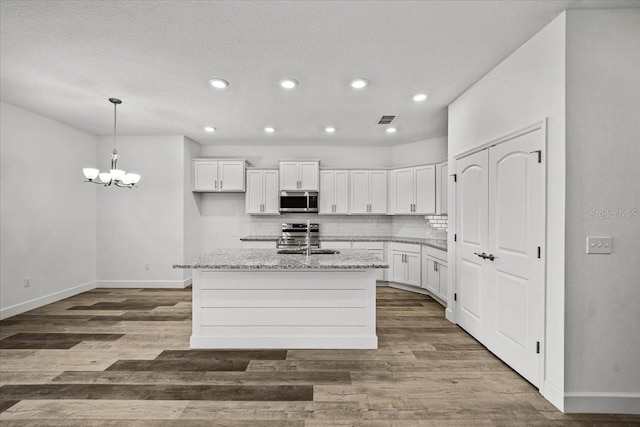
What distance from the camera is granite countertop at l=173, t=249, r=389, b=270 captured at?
2.88m

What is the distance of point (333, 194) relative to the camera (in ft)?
20.1

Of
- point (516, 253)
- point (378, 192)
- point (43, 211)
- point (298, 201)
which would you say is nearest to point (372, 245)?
point (378, 192)

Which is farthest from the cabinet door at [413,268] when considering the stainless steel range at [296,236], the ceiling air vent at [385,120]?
the ceiling air vent at [385,120]

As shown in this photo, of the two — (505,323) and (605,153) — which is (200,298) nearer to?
(505,323)

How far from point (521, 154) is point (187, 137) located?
17.6 feet

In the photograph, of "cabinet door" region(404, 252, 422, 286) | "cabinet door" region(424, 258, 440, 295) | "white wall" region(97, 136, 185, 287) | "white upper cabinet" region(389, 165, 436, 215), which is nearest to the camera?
"cabinet door" region(424, 258, 440, 295)

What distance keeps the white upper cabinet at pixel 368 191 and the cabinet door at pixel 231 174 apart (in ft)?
7.14

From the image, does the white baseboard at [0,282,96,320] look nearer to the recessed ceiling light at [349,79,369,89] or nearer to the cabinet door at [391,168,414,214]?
the recessed ceiling light at [349,79,369,89]

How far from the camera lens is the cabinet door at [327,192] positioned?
6.13 m

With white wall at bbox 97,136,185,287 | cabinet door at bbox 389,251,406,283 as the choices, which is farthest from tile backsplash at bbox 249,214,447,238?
white wall at bbox 97,136,185,287

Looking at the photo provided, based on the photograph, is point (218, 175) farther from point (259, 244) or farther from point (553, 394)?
point (553, 394)

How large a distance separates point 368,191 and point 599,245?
4148mm

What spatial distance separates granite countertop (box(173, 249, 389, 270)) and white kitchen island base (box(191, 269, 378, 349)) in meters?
0.13

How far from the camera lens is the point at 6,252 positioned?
4074mm
